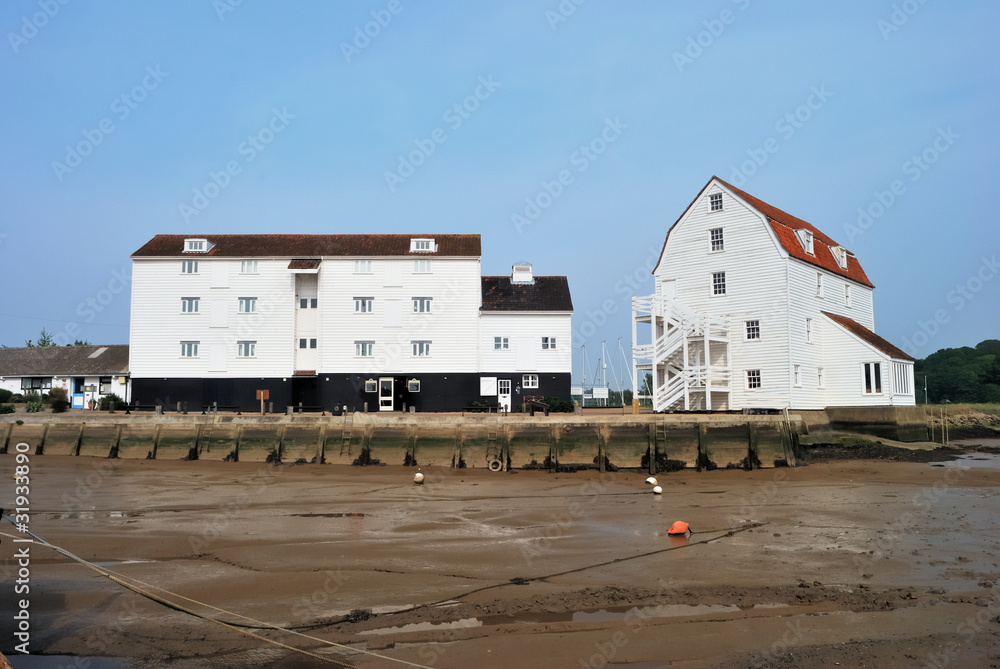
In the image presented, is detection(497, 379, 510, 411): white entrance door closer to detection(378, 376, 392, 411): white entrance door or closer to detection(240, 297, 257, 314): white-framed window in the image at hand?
detection(378, 376, 392, 411): white entrance door

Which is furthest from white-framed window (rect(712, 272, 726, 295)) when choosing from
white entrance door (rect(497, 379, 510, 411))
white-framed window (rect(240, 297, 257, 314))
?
white-framed window (rect(240, 297, 257, 314))

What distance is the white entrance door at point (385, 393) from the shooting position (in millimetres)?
41312

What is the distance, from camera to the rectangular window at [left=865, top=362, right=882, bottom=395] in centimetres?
3344

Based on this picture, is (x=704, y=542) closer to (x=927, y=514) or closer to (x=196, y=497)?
(x=927, y=514)

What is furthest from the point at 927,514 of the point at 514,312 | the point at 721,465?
the point at 514,312

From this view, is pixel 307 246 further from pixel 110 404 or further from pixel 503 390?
pixel 503 390

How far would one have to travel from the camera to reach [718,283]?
115 ft

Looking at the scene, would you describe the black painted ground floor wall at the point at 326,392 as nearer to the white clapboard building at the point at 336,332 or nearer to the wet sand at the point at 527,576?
the white clapboard building at the point at 336,332

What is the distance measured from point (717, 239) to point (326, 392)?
23451mm

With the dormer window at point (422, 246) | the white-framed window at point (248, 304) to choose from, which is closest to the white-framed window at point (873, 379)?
the dormer window at point (422, 246)

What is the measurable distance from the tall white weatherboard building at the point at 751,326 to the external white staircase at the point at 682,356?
0.17 ft

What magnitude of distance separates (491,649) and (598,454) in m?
15.8

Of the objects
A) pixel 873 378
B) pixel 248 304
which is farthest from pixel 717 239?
pixel 248 304

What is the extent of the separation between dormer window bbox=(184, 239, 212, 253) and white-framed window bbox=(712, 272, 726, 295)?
29940mm
